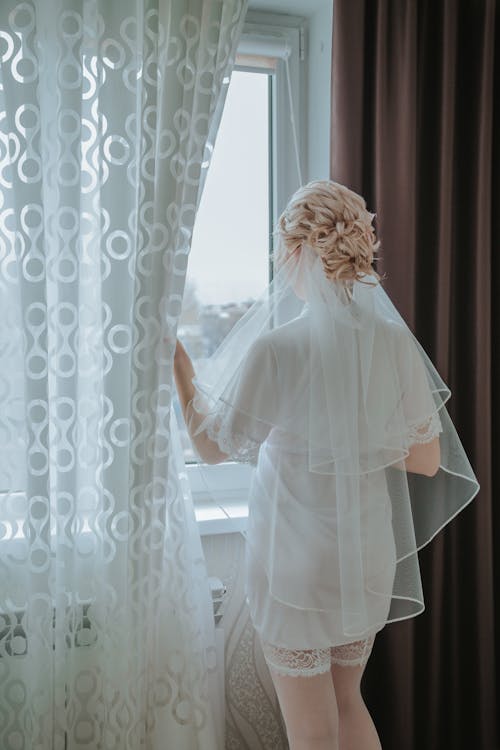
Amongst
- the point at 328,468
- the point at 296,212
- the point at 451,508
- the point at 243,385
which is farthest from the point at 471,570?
the point at 296,212

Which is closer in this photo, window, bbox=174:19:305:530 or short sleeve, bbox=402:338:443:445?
short sleeve, bbox=402:338:443:445

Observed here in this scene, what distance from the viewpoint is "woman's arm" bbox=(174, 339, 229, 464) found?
164 cm

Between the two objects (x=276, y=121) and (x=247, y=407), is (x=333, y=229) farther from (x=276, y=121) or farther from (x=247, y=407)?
(x=276, y=121)

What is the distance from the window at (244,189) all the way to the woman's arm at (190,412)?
18.5 inches

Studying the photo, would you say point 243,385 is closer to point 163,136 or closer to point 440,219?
point 163,136

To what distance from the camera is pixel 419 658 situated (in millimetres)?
2223

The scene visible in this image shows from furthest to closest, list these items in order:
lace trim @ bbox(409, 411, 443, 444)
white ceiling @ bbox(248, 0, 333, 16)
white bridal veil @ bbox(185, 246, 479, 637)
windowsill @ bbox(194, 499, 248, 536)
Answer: white ceiling @ bbox(248, 0, 333, 16), windowsill @ bbox(194, 499, 248, 536), lace trim @ bbox(409, 411, 443, 444), white bridal veil @ bbox(185, 246, 479, 637)

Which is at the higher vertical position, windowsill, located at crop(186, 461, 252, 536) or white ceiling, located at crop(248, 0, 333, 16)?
white ceiling, located at crop(248, 0, 333, 16)

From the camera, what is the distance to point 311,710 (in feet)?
5.22

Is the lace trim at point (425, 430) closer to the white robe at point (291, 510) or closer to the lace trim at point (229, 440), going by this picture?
the white robe at point (291, 510)

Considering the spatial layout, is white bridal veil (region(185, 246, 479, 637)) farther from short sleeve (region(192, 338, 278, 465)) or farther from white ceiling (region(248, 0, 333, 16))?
white ceiling (region(248, 0, 333, 16))

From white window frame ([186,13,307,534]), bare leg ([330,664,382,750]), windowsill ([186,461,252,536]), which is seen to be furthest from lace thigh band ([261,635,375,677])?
white window frame ([186,13,307,534])

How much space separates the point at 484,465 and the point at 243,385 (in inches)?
39.0

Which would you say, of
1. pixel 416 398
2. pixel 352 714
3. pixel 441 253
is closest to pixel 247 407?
pixel 416 398
